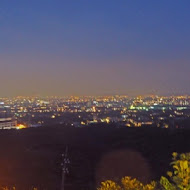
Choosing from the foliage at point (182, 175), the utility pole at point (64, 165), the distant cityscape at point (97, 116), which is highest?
the distant cityscape at point (97, 116)

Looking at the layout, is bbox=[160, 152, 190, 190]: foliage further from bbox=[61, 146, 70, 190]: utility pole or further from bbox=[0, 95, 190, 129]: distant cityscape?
bbox=[0, 95, 190, 129]: distant cityscape

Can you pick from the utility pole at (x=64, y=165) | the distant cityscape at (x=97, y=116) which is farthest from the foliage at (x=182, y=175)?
the distant cityscape at (x=97, y=116)

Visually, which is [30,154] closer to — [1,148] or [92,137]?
[1,148]

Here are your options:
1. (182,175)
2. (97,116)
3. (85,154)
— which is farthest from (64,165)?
(97,116)

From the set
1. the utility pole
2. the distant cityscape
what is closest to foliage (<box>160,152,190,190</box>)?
the utility pole

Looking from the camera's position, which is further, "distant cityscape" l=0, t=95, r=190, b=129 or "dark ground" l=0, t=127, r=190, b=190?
"distant cityscape" l=0, t=95, r=190, b=129

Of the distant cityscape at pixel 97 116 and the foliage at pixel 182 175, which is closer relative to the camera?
the foliage at pixel 182 175

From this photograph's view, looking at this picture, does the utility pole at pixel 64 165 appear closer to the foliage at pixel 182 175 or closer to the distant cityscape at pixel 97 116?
the foliage at pixel 182 175

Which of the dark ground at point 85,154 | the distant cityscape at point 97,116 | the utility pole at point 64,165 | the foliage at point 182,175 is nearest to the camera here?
the foliage at point 182,175

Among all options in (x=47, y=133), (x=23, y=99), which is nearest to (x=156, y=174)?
(x=47, y=133)
